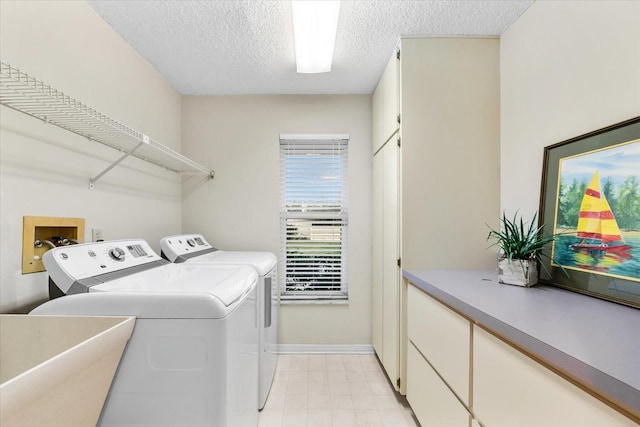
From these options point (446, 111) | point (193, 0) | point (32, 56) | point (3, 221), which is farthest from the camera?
point (446, 111)

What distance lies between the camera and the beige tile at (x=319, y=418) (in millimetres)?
1773

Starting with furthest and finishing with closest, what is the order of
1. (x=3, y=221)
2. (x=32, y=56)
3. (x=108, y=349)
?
(x=32, y=56), (x=3, y=221), (x=108, y=349)

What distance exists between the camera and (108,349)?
89cm

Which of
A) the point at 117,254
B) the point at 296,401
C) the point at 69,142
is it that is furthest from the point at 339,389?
the point at 69,142

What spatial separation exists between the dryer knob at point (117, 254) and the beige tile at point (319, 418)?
4.72ft

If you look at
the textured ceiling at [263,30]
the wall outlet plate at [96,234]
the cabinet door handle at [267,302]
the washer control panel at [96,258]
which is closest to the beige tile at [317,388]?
the cabinet door handle at [267,302]

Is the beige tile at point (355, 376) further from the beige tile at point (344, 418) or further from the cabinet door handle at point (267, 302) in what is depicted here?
the cabinet door handle at point (267, 302)

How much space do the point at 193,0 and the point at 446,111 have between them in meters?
1.58

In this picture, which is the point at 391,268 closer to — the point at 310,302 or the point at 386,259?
the point at 386,259

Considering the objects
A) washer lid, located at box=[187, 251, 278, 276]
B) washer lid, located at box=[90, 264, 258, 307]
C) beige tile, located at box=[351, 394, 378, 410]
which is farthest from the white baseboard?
washer lid, located at box=[90, 264, 258, 307]

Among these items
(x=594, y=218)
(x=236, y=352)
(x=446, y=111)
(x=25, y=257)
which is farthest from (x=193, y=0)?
(x=594, y=218)

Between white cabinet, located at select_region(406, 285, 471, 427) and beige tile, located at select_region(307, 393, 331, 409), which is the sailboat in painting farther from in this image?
beige tile, located at select_region(307, 393, 331, 409)

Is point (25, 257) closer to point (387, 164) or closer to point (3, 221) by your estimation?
point (3, 221)

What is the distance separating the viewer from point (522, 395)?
0.85 meters
